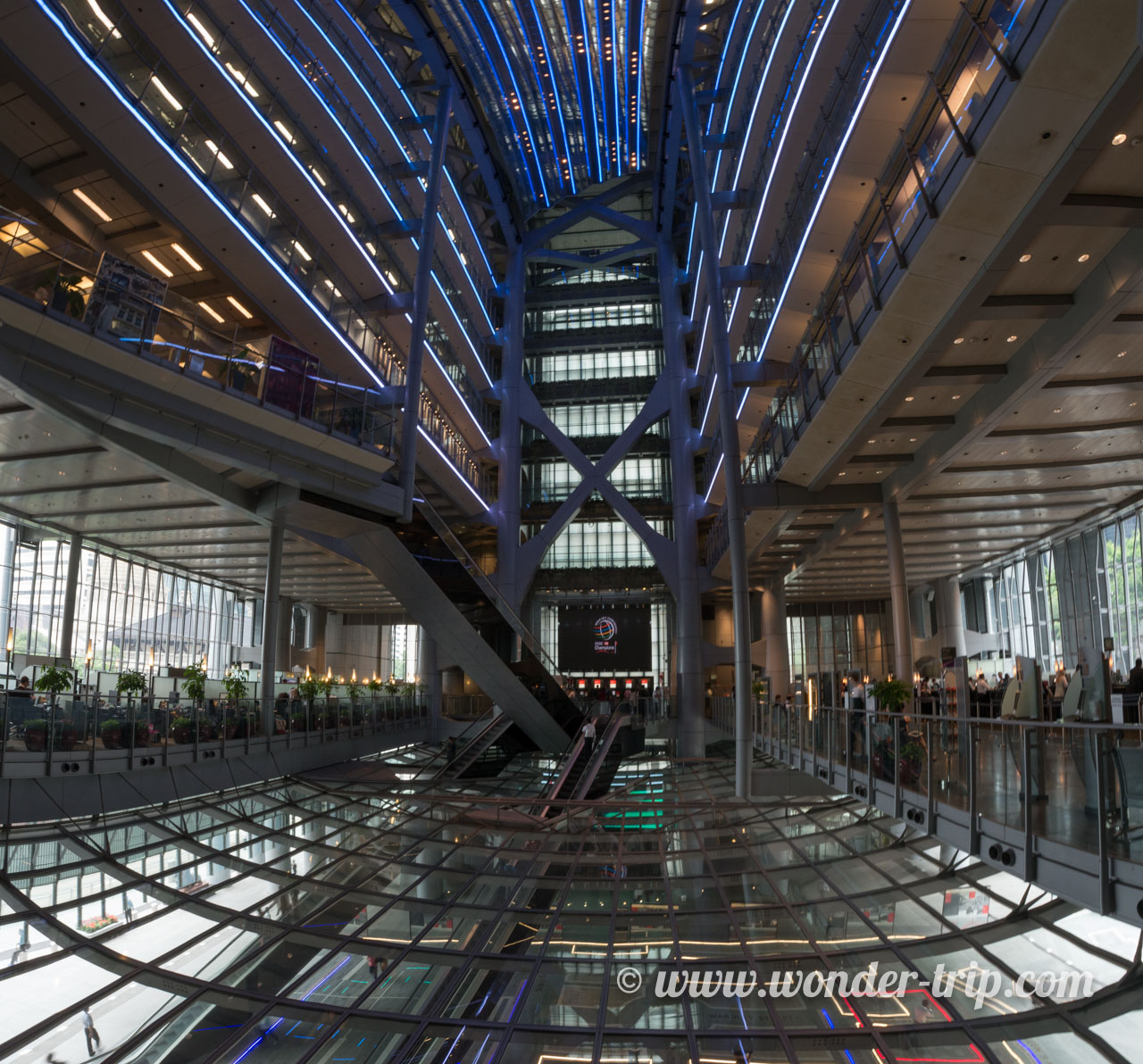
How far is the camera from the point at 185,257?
2277cm

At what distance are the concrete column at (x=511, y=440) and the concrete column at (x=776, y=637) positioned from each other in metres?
12.7

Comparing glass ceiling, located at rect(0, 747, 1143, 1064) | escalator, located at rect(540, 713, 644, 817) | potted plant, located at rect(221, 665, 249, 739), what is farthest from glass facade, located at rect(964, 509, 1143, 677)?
potted plant, located at rect(221, 665, 249, 739)

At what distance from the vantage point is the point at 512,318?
48.1 m

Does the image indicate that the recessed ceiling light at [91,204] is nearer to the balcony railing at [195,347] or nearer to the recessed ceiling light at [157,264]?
the recessed ceiling light at [157,264]

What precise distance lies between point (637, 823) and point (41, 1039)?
37.2ft

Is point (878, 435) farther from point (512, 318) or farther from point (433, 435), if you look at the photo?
point (512, 318)

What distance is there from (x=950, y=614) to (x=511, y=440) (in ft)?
78.9

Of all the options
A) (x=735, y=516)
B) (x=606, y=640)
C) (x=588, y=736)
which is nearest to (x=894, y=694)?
(x=735, y=516)

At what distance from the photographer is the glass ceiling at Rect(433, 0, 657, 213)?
106 ft

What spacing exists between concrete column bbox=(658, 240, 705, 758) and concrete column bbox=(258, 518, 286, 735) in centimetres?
2098

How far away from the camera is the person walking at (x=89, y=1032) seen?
6.95 meters

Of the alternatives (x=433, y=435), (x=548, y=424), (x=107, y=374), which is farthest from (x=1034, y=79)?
(x=548, y=424)

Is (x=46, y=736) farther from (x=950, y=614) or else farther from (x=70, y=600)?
(x=950, y=614)

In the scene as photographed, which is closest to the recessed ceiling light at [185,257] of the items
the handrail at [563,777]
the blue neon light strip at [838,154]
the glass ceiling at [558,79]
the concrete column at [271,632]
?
the concrete column at [271,632]
